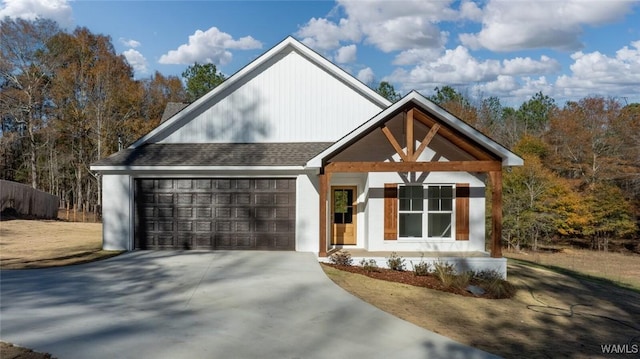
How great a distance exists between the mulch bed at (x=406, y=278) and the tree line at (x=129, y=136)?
2040 cm

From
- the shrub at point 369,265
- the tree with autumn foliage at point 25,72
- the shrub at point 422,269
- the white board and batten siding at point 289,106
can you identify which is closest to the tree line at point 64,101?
the tree with autumn foliage at point 25,72

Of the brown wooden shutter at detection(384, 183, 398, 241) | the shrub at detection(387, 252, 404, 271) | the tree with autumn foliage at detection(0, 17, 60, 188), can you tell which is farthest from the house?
the tree with autumn foliage at detection(0, 17, 60, 188)

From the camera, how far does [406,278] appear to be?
431 inches

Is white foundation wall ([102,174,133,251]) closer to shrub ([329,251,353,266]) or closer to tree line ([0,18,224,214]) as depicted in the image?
shrub ([329,251,353,266])

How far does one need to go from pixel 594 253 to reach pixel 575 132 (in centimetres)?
1000

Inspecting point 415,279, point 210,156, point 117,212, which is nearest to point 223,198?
point 210,156

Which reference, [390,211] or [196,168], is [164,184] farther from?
[390,211]

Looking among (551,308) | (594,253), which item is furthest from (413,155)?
(594,253)

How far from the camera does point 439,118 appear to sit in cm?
1151

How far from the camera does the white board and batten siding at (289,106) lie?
14.6m

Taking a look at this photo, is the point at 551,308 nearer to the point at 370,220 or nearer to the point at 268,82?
the point at 370,220

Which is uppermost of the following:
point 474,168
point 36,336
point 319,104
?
point 319,104

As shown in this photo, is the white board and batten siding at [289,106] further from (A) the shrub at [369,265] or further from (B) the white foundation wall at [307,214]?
(A) the shrub at [369,265]

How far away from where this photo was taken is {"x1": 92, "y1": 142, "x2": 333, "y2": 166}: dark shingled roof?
13.3 metres
